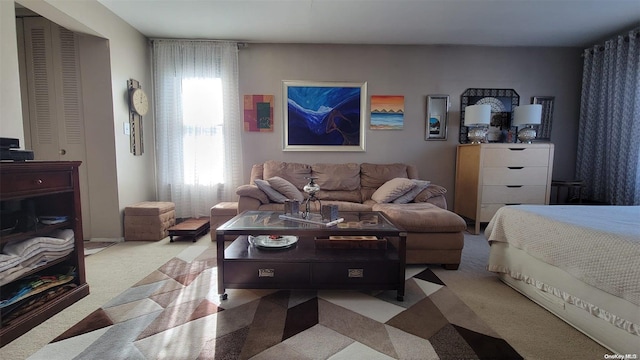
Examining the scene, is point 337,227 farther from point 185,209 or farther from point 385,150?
point 185,209

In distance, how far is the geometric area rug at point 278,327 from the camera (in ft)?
3.92

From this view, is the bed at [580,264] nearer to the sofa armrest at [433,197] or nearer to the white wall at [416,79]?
the sofa armrest at [433,197]

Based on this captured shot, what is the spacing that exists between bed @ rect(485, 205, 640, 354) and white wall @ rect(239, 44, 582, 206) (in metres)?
1.84

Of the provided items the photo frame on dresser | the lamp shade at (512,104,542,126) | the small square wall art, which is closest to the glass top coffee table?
the small square wall art

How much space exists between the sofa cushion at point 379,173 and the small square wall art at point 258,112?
4.64 ft

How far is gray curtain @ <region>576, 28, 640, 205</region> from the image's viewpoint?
9.43 ft

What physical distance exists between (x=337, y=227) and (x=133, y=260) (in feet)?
6.33

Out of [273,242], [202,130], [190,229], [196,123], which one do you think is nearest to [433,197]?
[273,242]

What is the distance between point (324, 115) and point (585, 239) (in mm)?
2789

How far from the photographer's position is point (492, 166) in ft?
9.99

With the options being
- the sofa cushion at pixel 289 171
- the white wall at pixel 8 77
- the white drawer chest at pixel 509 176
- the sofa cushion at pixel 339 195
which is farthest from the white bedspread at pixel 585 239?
the white wall at pixel 8 77

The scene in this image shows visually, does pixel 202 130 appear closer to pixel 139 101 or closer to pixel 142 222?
pixel 139 101

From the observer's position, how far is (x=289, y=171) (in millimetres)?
3193

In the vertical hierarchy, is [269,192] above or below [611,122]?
below
